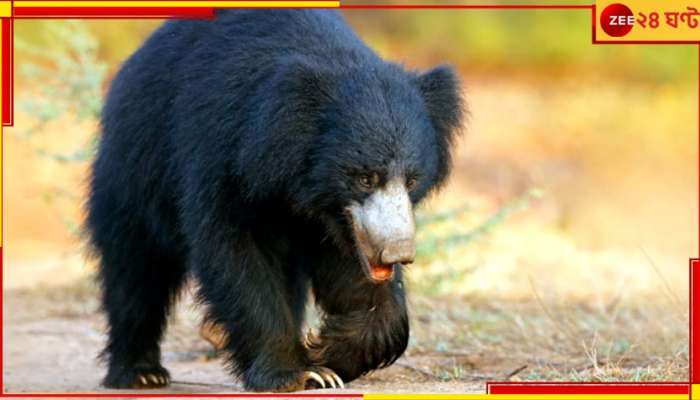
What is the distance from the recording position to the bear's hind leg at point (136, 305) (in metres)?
6.16

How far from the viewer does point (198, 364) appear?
6.97 metres

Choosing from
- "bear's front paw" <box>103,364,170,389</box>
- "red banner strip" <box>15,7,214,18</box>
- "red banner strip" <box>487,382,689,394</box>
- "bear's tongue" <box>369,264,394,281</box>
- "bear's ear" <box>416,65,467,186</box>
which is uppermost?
"red banner strip" <box>15,7,214,18</box>

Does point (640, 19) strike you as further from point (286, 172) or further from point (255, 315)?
point (255, 315)

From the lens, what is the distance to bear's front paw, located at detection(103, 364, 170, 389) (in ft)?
Answer: 20.5

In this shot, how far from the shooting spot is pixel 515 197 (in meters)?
13.8

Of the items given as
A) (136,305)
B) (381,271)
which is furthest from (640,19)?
(136,305)

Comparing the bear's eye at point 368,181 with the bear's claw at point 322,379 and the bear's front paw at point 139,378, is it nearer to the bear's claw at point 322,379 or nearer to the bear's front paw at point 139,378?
the bear's claw at point 322,379

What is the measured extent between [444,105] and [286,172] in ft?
2.27

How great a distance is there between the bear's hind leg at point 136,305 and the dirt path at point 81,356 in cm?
13

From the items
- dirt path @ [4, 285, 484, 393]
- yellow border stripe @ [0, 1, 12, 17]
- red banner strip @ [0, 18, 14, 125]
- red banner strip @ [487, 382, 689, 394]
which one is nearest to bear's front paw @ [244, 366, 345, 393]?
dirt path @ [4, 285, 484, 393]

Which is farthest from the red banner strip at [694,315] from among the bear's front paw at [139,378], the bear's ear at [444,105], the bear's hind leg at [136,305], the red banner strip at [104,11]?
the bear's front paw at [139,378]

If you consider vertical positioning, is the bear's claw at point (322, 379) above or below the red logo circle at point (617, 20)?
below

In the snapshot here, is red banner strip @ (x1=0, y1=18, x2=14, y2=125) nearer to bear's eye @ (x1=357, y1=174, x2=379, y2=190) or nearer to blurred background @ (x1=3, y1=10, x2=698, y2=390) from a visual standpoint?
bear's eye @ (x1=357, y1=174, x2=379, y2=190)

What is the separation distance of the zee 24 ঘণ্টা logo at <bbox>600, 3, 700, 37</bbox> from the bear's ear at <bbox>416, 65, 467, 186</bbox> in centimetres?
95
